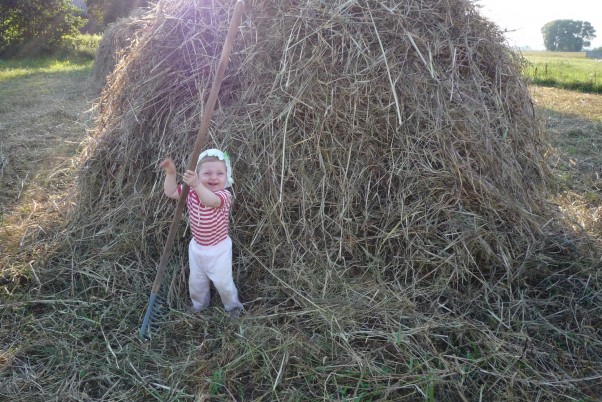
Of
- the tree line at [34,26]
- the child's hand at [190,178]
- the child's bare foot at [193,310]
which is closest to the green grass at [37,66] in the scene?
the tree line at [34,26]

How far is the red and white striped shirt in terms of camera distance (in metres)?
2.85

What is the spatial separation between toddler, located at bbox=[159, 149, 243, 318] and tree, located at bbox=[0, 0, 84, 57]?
20.0 m

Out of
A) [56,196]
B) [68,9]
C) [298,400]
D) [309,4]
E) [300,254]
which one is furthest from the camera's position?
[68,9]

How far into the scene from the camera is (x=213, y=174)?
2828mm

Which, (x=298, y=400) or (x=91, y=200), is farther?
(x=91, y=200)

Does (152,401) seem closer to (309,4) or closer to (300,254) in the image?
(300,254)

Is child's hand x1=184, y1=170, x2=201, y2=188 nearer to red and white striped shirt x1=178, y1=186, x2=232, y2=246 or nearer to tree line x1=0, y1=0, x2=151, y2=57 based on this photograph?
red and white striped shirt x1=178, y1=186, x2=232, y2=246

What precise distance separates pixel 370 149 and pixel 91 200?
2.22 metres

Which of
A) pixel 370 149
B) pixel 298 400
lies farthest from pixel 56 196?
pixel 298 400

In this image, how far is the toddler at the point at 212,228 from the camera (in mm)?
2828

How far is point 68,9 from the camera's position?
21016mm

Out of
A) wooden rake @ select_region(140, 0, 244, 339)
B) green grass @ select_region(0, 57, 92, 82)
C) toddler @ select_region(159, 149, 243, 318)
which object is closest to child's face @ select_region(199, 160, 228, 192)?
toddler @ select_region(159, 149, 243, 318)

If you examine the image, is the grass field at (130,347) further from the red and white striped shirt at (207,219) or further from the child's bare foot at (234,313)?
the red and white striped shirt at (207,219)

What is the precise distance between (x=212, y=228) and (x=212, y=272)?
25cm
